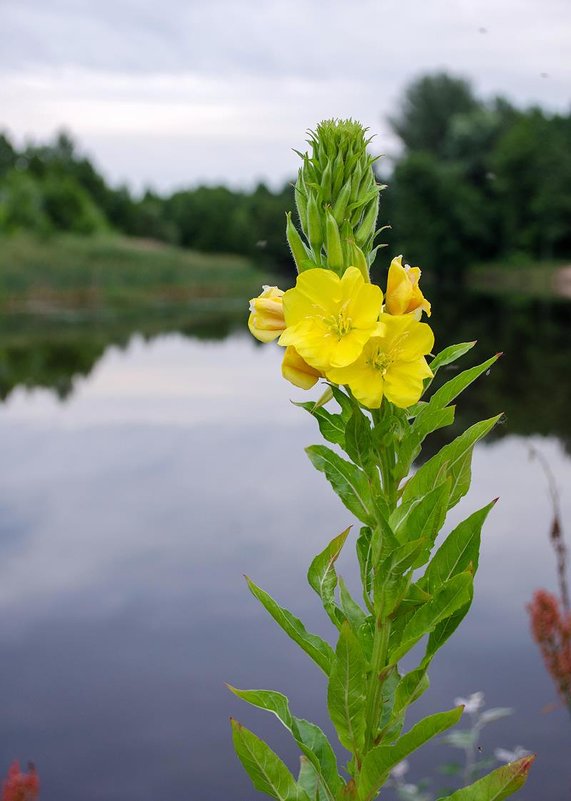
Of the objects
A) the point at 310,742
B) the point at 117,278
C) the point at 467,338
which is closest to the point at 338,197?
the point at 310,742

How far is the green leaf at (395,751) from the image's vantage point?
1458mm

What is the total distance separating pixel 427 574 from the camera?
160cm

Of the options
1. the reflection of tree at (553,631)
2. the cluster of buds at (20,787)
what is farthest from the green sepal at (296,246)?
the cluster of buds at (20,787)

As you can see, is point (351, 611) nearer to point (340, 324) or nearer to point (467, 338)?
point (340, 324)

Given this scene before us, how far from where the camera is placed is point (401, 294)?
1499 millimetres

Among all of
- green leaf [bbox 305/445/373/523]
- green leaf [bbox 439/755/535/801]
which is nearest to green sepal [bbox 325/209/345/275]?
green leaf [bbox 305/445/373/523]

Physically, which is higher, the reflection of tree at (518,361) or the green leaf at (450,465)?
the reflection of tree at (518,361)

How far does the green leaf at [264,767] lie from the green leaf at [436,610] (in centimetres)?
28

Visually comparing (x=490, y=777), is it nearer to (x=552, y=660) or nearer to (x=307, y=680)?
(x=552, y=660)

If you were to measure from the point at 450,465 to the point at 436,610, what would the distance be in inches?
9.8

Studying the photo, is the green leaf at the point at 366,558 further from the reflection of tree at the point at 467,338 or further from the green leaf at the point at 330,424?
the reflection of tree at the point at 467,338

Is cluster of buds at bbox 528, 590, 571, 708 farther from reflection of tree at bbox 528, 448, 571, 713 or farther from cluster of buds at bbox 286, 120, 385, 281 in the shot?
cluster of buds at bbox 286, 120, 385, 281

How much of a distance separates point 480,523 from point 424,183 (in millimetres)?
32908

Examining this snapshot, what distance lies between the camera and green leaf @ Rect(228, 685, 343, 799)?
5.44 feet
